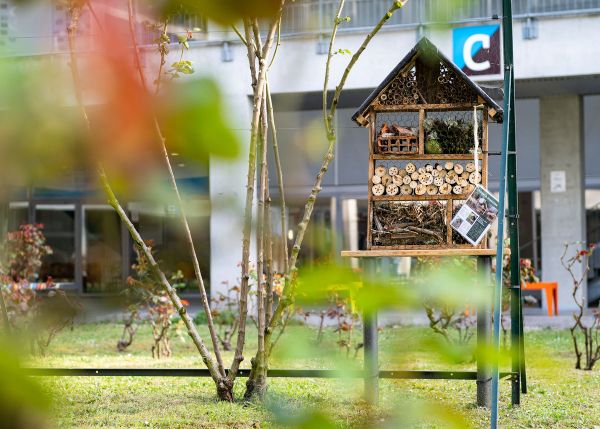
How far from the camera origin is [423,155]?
4469mm

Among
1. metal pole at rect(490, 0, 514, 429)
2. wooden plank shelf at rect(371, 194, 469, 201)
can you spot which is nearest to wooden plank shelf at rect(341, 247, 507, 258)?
wooden plank shelf at rect(371, 194, 469, 201)

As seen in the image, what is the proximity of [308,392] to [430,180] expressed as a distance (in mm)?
3370

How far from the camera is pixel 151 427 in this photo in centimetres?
432

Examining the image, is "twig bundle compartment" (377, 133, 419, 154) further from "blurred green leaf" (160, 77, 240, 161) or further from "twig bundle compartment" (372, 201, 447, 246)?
"blurred green leaf" (160, 77, 240, 161)

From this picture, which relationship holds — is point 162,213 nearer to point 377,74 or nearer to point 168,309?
point 168,309

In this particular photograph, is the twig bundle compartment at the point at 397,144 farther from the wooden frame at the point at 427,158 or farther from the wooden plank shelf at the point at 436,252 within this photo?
the wooden plank shelf at the point at 436,252

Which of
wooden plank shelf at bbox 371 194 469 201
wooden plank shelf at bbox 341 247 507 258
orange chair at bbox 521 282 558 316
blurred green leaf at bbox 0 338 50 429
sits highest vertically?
wooden plank shelf at bbox 371 194 469 201

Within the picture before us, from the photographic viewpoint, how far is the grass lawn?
786mm

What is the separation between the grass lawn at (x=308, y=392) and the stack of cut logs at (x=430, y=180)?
860 millimetres

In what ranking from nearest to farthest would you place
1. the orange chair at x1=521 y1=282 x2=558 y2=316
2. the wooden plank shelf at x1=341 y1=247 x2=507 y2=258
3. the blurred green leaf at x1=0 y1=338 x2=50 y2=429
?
the blurred green leaf at x1=0 y1=338 x2=50 y2=429 < the wooden plank shelf at x1=341 y1=247 x2=507 y2=258 < the orange chair at x1=521 y1=282 x2=558 y2=316

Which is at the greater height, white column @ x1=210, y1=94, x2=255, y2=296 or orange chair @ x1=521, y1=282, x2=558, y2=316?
white column @ x1=210, y1=94, x2=255, y2=296

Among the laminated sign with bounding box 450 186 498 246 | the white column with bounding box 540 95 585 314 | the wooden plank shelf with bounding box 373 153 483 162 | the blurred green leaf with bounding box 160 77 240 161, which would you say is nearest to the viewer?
the blurred green leaf with bounding box 160 77 240 161

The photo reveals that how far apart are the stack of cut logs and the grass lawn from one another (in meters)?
0.86

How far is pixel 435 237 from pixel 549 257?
29.6ft
